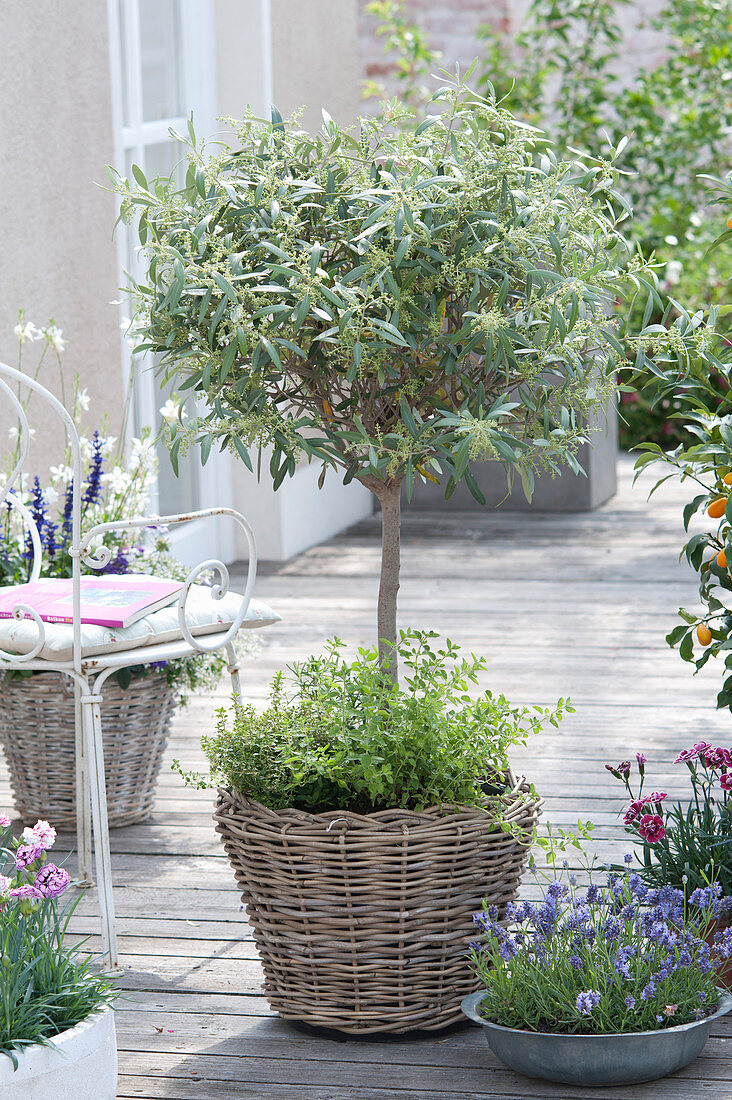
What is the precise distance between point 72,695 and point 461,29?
6681 mm

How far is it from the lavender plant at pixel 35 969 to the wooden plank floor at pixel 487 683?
257 mm

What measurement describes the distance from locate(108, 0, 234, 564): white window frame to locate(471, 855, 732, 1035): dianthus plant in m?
2.61

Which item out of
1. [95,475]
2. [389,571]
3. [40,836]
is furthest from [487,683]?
[40,836]

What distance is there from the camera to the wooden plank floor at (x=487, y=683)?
6.45 ft

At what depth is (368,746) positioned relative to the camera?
1.96m

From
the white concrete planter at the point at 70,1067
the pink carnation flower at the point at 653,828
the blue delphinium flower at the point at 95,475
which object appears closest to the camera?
the white concrete planter at the point at 70,1067

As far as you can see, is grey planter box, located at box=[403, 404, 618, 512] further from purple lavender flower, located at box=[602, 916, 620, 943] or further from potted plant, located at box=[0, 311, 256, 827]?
purple lavender flower, located at box=[602, 916, 620, 943]

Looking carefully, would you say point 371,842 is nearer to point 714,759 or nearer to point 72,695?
point 714,759

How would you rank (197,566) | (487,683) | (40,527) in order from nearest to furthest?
1. (197,566)
2. (40,527)
3. (487,683)

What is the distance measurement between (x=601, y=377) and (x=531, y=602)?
2.68 m

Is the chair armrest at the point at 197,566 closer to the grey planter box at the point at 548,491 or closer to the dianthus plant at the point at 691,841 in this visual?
the dianthus plant at the point at 691,841

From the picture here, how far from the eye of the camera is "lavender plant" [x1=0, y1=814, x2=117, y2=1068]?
5.54 ft

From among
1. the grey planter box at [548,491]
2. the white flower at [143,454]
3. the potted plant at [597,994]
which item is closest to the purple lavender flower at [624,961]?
the potted plant at [597,994]

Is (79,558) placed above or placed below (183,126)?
below
